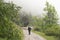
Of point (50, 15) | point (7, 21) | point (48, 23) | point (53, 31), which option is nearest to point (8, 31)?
point (7, 21)

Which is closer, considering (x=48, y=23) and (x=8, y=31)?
(x=8, y=31)

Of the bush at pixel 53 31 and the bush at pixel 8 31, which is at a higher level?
the bush at pixel 8 31

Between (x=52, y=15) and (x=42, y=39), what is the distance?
3355 millimetres

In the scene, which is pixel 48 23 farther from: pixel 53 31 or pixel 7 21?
pixel 7 21

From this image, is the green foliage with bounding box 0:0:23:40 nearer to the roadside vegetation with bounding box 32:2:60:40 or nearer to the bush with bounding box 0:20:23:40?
the bush with bounding box 0:20:23:40

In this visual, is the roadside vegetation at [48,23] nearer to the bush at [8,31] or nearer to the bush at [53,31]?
the bush at [53,31]

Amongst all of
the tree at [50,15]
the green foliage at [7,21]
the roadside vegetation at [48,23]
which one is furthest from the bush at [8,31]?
the tree at [50,15]

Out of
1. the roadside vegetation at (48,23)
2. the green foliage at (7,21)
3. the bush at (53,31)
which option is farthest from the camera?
the roadside vegetation at (48,23)

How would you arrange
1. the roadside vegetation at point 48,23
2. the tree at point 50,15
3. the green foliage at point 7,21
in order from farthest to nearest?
the tree at point 50,15, the roadside vegetation at point 48,23, the green foliage at point 7,21

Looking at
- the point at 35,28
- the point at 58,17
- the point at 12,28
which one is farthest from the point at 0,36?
the point at 58,17

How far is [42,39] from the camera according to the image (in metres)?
8.82

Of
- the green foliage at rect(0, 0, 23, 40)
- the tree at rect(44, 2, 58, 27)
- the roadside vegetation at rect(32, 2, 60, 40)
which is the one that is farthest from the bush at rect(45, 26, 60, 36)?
the green foliage at rect(0, 0, 23, 40)

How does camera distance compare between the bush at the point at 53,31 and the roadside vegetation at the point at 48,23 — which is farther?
the roadside vegetation at the point at 48,23

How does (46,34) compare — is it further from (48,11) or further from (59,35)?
(48,11)
